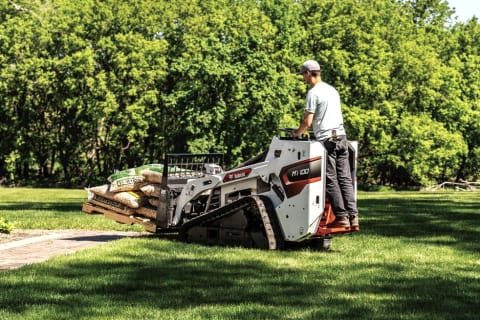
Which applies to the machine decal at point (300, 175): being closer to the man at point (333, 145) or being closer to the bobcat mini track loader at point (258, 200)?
the bobcat mini track loader at point (258, 200)

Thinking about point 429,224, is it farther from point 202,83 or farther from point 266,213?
point 202,83

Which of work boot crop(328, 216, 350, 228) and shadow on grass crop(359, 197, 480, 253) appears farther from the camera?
shadow on grass crop(359, 197, 480, 253)

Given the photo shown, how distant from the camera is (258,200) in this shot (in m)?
10.1

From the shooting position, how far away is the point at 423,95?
167ft

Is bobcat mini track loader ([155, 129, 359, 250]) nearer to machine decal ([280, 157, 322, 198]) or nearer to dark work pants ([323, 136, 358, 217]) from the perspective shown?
machine decal ([280, 157, 322, 198])

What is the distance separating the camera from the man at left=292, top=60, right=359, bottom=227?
9.73m

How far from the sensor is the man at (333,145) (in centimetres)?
973

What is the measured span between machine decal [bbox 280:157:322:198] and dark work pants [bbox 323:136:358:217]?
165 mm

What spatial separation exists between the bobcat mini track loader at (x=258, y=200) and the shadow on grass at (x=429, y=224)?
2.53 meters

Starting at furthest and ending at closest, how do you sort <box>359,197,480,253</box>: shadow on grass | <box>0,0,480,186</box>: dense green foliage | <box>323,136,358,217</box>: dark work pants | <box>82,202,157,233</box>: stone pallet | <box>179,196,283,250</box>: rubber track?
1. <box>0,0,480,186</box>: dense green foliage
2. <box>359,197,480,253</box>: shadow on grass
3. <box>82,202,157,233</box>: stone pallet
4. <box>179,196,283,250</box>: rubber track
5. <box>323,136,358,217</box>: dark work pants

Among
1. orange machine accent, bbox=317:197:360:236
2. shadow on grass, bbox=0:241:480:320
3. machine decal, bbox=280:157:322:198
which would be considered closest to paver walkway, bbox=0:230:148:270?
shadow on grass, bbox=0:241:480:320

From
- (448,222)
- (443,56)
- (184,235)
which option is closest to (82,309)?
(184,235)

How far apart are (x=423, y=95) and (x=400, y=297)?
45380 millimetres

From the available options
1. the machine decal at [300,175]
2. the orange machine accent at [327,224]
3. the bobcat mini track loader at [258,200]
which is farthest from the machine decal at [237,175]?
the orange machine accent at [327,224]
